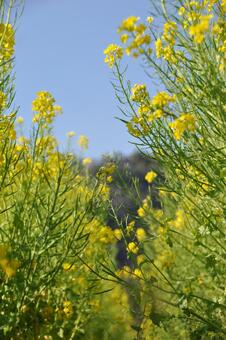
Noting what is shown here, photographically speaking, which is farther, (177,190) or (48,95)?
(48,95)

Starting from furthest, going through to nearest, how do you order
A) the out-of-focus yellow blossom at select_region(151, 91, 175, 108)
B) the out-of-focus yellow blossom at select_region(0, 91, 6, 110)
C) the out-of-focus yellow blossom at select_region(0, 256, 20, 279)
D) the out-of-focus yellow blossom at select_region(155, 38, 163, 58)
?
the out-of-focus yellow blossom at select_region(155, 38, 163, 58) → the out-of-focus yellow blossom at select_region(0, 91, 6, 110) → the out-of-focus yellow blossom at select_region(151, 91, 175, 108) → the out-of-focus yellow blossom at select_region(0, 256, 20, 279)

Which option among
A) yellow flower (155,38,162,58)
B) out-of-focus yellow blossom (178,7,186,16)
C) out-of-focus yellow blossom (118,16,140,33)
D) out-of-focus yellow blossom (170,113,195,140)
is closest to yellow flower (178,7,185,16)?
out-of-focus yellow blossom (178,7,186,16)

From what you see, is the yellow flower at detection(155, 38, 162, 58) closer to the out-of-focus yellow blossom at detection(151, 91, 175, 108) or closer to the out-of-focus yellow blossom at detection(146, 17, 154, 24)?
the out-of-focus yellow blossom at detection(146, 17, 154, 24)

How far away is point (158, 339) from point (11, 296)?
77.5 inches

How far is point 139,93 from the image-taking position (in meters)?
2.66

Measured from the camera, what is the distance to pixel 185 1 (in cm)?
250

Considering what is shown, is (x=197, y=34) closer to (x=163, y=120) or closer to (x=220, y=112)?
Result: (x=220, y=112)

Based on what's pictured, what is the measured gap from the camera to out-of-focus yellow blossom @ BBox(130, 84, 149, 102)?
8.63 feet

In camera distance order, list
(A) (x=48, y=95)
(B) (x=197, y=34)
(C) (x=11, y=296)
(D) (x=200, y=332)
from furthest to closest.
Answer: (A) (x=48, y=95) → (D) (x=200, y=332) → (C) (x=11, y=296) → (B) (x=197, y=34)

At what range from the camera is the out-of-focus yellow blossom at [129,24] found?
2.01 metres

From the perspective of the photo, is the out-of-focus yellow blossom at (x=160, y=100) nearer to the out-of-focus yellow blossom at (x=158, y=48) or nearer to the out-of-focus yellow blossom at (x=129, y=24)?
the out-of-focus yellow blossom at (x=129, y=24)

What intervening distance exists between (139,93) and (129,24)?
0.66 metres

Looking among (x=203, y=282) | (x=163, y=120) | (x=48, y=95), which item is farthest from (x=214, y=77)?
(x=203, y=282)

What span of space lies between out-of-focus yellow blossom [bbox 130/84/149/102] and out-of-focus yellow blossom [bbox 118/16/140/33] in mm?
613
